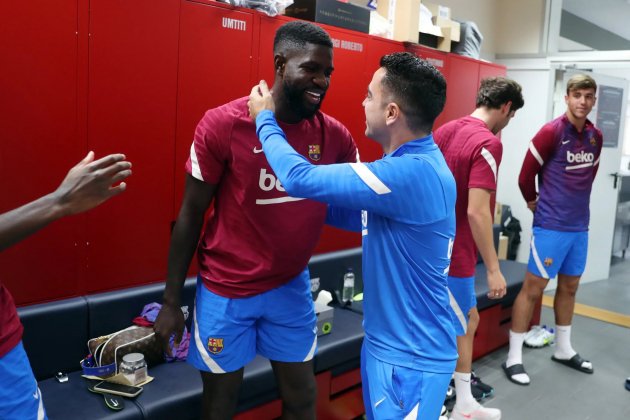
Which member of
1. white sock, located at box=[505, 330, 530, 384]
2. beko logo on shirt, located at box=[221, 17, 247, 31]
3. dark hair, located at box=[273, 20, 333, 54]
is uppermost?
beko logo on shirt, located at box=[221, 17, 247, 31]

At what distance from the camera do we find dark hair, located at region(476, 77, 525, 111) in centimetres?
258

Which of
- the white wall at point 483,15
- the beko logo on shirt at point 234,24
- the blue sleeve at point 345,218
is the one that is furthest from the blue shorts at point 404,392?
the white wall at point 483,15

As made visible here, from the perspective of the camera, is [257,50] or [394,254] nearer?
[394,254]

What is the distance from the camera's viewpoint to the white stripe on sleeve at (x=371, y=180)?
141 centimetres

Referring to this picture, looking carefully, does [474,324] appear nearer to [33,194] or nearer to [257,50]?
[257,50]

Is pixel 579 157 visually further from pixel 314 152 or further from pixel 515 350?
pixel 314 152

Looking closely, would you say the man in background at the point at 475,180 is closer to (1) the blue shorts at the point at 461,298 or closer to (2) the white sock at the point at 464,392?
(1) the blue shorts at the point at 461,298

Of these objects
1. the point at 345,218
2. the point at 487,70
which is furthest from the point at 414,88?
the point at 487,70

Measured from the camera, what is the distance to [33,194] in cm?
219

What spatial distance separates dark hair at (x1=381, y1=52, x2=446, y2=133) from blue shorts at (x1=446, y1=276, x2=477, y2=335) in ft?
4.09

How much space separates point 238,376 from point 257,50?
1.67 metres

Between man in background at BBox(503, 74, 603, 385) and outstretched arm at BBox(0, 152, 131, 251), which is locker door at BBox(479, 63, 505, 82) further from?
outstretched arm at BBox(0, 152, 131, 251)

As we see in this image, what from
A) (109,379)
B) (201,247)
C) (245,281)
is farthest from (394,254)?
(109,379)

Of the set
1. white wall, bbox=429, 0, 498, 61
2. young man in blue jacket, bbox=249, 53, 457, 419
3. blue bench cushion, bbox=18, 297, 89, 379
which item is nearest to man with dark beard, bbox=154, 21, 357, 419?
young man in blue jacket, bbox=249, 53, 457, 419
